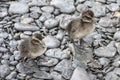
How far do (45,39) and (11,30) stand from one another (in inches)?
21.6

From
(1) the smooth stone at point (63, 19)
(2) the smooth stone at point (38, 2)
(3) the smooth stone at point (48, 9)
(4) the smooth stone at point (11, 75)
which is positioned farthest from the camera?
(2) the smooth stone at point (38, 2)

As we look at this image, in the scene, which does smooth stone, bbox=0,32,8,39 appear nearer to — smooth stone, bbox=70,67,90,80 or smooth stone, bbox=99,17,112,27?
smooth stone, bbox=70,67,90,80

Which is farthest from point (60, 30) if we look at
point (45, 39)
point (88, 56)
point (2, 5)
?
point (2, 5)

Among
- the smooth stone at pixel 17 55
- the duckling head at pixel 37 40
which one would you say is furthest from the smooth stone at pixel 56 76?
the smooth stone at pixel 17 55

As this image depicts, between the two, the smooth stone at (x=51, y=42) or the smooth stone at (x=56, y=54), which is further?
the smooth stone at (x=51, y=42)

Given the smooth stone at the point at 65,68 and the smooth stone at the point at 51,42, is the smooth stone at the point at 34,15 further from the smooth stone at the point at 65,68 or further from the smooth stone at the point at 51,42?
the smooth stone at the point at 65,68

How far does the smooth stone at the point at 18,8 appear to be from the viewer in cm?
573

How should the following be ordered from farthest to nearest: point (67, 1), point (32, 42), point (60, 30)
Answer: point (67, 1), point (60, 30), point (32, 42)

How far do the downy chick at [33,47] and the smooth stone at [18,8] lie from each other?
1082mm

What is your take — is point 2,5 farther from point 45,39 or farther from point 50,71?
point 50,71

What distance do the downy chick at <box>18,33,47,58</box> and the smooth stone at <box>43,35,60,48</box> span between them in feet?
1.10

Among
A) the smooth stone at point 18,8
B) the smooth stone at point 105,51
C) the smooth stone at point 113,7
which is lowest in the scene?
the smooth stone at point 105,51

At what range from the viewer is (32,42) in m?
4.69

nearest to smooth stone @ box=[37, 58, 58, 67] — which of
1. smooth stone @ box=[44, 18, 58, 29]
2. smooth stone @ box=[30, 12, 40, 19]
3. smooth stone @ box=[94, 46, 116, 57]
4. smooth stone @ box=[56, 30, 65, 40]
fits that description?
smooth stone @ box=[56, 30, 65, 40]
